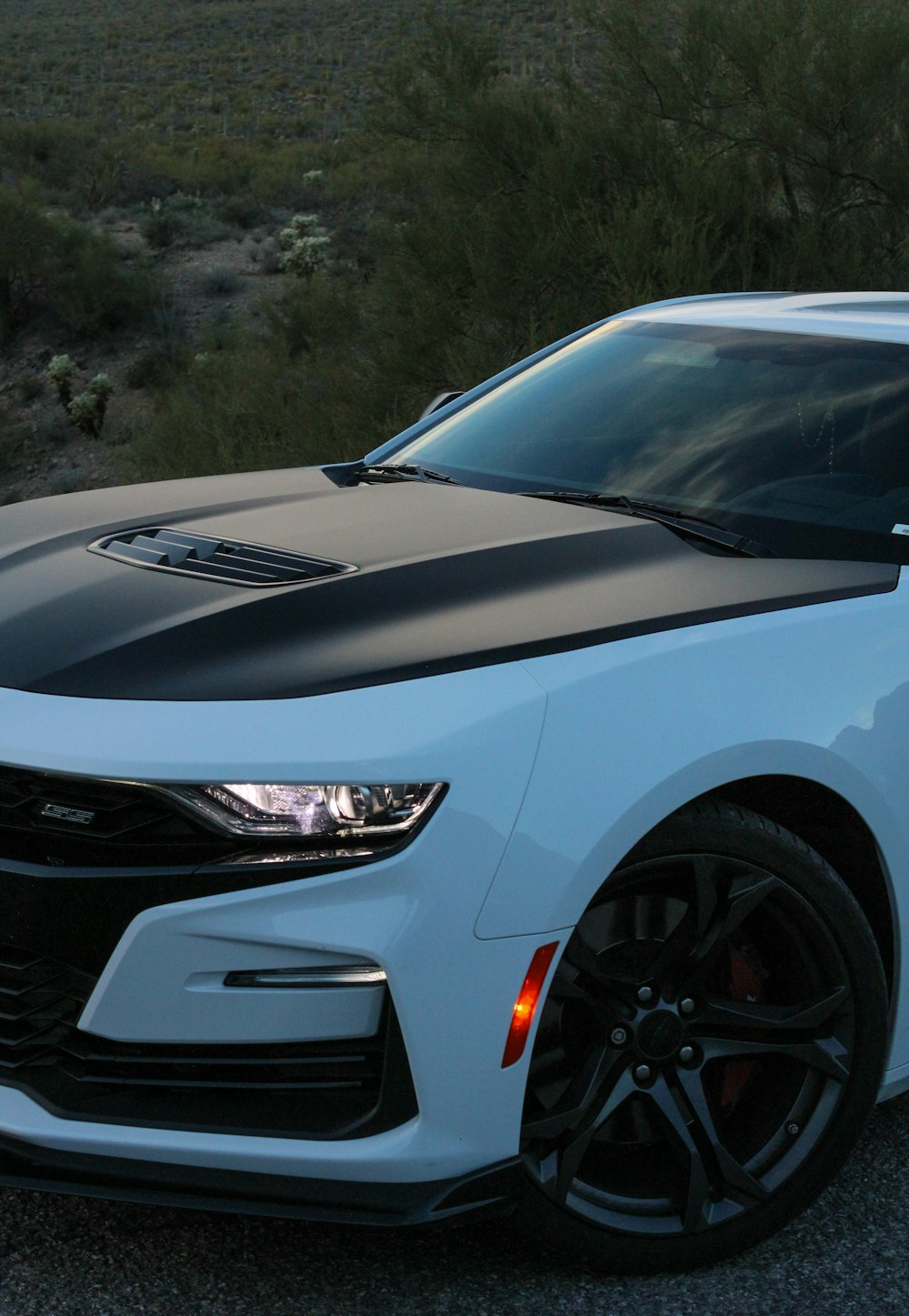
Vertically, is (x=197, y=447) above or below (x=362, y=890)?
below

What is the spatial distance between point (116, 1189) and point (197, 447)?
10.8 m

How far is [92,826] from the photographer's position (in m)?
2.15

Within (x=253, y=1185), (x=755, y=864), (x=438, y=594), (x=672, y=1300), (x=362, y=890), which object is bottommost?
(x=672, y=1300)

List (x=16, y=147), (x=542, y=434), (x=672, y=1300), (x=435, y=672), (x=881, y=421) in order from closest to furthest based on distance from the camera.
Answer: (x=435, y=672) < (x=672, y=1300) < (x=881, y=421) < (x=542, y=434) < (x=16, y=147)

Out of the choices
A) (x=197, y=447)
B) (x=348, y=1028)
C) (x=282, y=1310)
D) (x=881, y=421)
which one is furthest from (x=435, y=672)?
(x=197, y=447)

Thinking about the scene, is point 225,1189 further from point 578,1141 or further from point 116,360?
point 116,360

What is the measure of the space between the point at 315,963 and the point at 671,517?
4.77ft

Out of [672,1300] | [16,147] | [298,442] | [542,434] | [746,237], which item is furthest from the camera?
[16,147]

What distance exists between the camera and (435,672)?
2262 mm

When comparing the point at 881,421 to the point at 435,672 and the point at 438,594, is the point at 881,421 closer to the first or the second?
the point at 438,594

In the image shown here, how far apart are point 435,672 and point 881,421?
156 centimetres

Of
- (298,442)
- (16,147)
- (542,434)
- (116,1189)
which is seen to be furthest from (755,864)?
(16,147)

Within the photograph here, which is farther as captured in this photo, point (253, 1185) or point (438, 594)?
point (438, 594)

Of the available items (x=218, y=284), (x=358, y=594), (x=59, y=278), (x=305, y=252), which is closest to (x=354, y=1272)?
(x=358, y=594)
